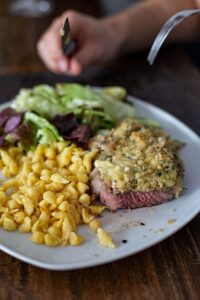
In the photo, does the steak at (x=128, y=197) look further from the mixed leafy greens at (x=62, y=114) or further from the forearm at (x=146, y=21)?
the forearm at (x=146, y=21)

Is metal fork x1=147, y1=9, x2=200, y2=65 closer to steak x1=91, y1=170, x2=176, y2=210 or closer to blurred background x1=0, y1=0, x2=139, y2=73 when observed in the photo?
steak x1=91, y1=170, x2=176, y2=210

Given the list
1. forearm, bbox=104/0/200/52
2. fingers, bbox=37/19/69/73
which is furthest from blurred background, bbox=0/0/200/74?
forearm, bbox=104/0/200/52

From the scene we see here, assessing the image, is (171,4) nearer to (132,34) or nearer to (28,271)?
(132,34)

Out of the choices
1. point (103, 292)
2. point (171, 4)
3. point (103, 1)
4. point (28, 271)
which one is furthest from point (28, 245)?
point (103, 1)

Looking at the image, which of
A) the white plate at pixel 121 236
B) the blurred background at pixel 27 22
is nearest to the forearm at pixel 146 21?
the blurred background at pixel 27 22

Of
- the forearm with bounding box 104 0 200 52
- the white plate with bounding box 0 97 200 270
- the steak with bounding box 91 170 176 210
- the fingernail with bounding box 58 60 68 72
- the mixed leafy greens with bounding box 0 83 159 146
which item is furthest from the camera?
the forearm with bounding box 104 0 200 52
